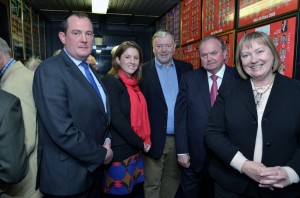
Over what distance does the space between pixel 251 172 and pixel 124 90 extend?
1.24 metres

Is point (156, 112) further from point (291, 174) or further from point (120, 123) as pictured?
point (291, 174)

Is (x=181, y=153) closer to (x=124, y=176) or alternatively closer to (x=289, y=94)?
(x=124, y=176)

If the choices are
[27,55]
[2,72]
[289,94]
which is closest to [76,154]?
[2,72]

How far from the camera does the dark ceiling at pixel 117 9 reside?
14.2ft

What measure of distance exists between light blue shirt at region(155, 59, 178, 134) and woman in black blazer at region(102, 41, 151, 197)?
0.25 m

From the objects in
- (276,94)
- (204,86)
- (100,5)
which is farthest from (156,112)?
(100,5)

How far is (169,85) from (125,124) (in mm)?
725

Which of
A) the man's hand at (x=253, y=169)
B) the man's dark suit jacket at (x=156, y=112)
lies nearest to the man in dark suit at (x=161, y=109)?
the man's dark suit jacket at (x=156, y=112)

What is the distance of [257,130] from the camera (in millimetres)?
1374

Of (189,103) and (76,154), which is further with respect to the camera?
(189,103)

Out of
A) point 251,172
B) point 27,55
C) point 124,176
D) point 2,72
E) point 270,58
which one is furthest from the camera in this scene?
point 27,55

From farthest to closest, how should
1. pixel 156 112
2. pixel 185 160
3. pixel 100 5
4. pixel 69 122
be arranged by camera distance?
pixel 100 5 → pixel 156 112 → pixel 185 160 → pixel 69 122

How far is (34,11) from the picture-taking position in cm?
470

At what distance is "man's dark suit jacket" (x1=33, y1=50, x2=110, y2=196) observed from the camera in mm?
1473
